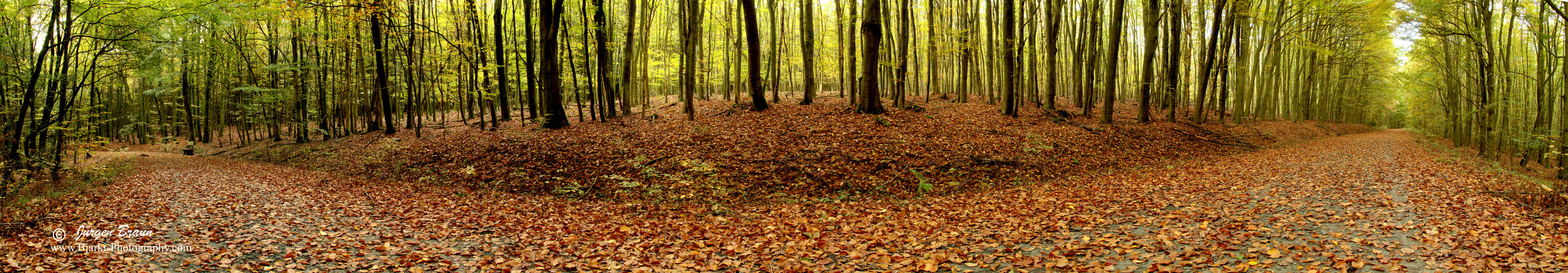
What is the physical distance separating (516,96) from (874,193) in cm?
2455

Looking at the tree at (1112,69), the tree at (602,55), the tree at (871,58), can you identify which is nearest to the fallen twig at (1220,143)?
the tree at (1112,69)

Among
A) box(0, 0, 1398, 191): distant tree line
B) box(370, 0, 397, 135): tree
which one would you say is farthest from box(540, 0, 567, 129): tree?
box(370, 0, 397, 135): tree

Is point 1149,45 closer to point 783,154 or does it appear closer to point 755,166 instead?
point 783,154

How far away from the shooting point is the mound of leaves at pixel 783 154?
8.54 m

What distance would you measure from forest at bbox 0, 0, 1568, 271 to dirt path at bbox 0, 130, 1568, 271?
44 mm

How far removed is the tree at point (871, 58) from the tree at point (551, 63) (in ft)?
23.5

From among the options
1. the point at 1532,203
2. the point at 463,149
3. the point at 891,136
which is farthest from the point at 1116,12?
the point at 463,149

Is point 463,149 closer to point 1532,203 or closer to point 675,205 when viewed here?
point 675,205

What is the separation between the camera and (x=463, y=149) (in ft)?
38.8

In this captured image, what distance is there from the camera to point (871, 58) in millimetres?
12656

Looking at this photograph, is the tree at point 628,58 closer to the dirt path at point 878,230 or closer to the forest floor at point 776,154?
the forest floor at point 776,154

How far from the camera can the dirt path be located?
4262 mm

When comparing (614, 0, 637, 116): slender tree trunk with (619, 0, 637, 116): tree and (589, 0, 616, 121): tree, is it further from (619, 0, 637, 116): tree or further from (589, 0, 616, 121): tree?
(589, 0, 616, 121): tree

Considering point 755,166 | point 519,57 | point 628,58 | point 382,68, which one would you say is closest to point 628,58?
Result: point 628,58
